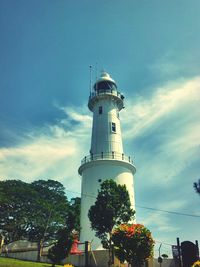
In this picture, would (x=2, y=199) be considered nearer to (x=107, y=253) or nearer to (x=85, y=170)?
(x=85, y=170)

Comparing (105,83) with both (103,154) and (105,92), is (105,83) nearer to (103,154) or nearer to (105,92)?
(105,92)

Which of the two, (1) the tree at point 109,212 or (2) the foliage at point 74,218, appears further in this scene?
(2) the foliage at point 74,218

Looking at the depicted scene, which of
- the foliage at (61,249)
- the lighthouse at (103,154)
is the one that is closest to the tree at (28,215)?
the lighthouse at (103,154)

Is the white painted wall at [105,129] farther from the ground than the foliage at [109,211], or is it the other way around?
the white painted wall at [105,129]

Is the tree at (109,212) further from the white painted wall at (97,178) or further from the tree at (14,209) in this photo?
the tree at (14,209)

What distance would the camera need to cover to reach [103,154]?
37.6 metres

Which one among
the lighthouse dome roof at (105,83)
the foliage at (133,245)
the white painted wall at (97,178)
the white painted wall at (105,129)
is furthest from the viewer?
the lighthouse dome roof at (105,83)

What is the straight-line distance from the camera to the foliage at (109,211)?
90.9ft

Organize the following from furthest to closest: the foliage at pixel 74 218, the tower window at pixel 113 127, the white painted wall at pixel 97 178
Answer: the tower window at pixel 113 127
the white painted wall at pixel 97 178
the foliage at pixel 74 218

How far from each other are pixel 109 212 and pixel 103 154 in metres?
11.0

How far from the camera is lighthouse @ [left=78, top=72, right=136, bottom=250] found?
117 ft

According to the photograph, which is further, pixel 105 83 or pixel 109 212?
pixel 105 83

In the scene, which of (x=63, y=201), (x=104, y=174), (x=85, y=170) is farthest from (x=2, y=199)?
(x=104, y=174)

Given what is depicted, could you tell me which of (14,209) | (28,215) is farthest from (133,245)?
(14,209)
